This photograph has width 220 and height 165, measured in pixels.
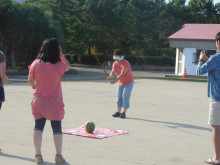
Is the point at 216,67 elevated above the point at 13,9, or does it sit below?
below

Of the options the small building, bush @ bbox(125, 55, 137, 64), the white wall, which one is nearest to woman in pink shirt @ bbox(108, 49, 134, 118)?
the small building

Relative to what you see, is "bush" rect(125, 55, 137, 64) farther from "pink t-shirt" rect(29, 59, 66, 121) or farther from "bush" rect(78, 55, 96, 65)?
"pink t-shirt" rect(29, 59, 66, 121)

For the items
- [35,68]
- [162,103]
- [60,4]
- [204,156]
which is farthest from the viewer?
[60,4]

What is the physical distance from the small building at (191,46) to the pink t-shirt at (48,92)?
27.0 metres

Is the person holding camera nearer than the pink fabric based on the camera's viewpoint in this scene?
Yes

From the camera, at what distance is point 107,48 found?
49.5m

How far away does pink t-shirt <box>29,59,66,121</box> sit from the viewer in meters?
4.99

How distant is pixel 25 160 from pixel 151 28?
45.3m

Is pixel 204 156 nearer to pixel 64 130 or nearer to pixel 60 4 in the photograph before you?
pixel 64 130

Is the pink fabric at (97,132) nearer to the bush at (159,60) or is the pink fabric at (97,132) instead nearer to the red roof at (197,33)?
the red roof at (197,33)

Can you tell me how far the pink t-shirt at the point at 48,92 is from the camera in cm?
499

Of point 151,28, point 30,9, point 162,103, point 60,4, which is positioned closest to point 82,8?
point 60,4

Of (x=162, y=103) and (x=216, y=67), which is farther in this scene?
(x=162, y=103)

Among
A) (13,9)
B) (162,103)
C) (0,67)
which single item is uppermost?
(13,9)
